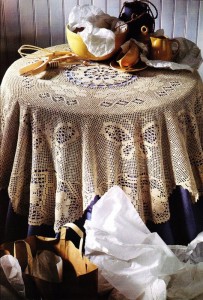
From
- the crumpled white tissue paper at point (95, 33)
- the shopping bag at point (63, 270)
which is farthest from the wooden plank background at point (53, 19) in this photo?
the shopping bag at point (63, 270)

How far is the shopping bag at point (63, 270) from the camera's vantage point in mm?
1235

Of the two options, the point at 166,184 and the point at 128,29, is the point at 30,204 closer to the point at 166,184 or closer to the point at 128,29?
the point at 166,184

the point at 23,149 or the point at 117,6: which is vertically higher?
the point at 117,6

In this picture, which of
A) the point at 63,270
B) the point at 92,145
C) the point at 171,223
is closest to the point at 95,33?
the point at 92,145

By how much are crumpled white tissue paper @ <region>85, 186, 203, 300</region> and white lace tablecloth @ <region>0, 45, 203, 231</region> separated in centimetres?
8

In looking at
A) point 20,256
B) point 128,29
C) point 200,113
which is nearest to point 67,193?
point 20,256

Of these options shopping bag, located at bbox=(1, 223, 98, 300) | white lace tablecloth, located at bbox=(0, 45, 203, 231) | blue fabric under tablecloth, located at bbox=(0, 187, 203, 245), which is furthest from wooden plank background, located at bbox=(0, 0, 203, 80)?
shopping bag, located at bbox=(1, 223, 98, 300)

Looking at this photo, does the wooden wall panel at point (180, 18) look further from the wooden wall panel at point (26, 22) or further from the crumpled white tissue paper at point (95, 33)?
the wooden wall panel at point (26, 22)

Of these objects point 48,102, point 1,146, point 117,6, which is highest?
point 117,6

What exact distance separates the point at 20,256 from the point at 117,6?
1433 mm

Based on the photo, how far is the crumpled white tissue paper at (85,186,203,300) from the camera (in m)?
1.33

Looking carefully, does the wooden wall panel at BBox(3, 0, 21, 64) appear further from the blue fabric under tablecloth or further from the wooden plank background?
the blue fabric under tablecloth

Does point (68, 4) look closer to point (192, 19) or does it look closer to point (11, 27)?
point (11, 27)

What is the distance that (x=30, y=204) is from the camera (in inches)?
59.4
